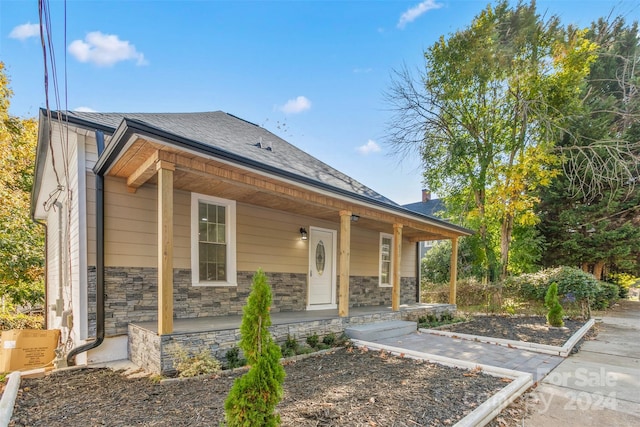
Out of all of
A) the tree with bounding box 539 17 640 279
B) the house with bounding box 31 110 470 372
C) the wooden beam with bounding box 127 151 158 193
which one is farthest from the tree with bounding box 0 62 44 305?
the tree with bounding box 539 17 640 279

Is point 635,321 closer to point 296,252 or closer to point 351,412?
point 296,252

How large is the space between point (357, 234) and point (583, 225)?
10175 millimetres

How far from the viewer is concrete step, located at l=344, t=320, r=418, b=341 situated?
5820 millimetres

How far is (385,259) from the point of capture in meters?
9.61

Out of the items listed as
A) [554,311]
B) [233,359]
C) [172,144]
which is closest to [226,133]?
[172,144]

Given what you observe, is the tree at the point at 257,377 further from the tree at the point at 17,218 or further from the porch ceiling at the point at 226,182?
the tree at the point at 17,218

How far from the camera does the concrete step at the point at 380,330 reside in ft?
19.1

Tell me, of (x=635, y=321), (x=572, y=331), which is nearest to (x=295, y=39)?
(x=572, y=331)

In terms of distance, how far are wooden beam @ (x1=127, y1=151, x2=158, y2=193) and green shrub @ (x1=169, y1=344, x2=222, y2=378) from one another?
7.13 ft

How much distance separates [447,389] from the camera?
11.4ft

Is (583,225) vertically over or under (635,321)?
over

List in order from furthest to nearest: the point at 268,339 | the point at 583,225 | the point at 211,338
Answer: the point at 583,225, the point at 211,338, the point at 268,339

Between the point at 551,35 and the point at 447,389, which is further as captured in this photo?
the point at 551,35

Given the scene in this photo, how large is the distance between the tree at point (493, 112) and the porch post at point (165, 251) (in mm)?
10729
